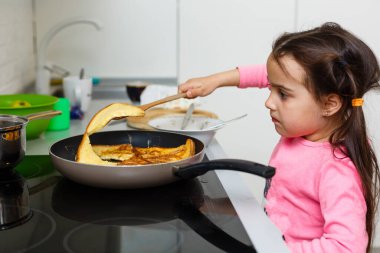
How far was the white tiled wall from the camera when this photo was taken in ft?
4.67

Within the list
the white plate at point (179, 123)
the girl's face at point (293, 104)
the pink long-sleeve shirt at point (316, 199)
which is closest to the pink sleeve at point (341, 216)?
the pink long-sleeve shirt at point (316, 199)

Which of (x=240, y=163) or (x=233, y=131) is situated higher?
(x=240, y=163)

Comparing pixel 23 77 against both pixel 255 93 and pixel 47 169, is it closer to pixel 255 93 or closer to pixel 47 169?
pixel 47 169

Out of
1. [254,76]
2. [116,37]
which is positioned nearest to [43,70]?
[116,37]

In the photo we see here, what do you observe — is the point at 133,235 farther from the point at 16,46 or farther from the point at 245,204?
the point at 16,46

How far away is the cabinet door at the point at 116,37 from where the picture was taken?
206 centimetres

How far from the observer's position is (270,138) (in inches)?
87.6

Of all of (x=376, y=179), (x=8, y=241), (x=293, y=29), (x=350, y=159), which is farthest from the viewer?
(x=293, y=29)

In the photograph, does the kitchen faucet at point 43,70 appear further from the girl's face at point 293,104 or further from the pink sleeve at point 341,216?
the pink sleeve at point 341,216

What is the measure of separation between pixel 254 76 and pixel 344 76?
429 mm

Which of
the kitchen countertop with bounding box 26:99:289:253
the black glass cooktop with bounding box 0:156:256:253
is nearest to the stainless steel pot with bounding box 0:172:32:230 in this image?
the black glass cooktop with bounding box 0:156:256:253

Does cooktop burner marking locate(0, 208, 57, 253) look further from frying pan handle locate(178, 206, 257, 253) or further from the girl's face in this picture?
the girl's face

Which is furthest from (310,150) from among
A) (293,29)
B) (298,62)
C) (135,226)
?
(293,29)

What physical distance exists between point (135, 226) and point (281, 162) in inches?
17.5
